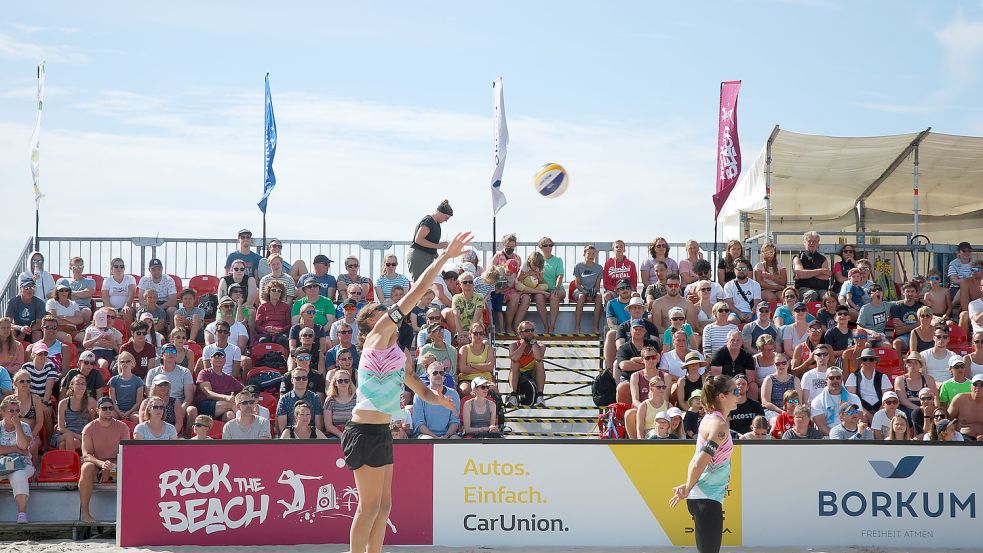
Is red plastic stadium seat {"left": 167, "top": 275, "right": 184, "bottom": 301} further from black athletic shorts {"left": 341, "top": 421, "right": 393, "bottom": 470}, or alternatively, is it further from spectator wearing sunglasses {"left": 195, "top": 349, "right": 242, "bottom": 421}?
black athletic shorts {"left": 341, "top": 421, "right": 393, "bottom": 470}

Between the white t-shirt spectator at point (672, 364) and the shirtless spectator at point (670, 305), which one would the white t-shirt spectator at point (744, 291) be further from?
the white t-shirt spectator at point (672, 364)

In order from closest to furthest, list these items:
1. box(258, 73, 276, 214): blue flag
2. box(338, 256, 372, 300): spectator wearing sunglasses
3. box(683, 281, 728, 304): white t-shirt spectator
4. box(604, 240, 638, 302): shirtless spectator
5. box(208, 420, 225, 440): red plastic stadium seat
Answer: box(208, 420, 225, 440): red plastic stadium seat → box(683, 281, 728, 304): white t-shirt spectator → box(338, 256, 372, 300): spectator wearing sunglasses → box(604, 240, 638, 302): shirtless spectator → box(258, 73, 276, 214): blue flag

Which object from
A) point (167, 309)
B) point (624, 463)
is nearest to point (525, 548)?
point (624, 463)

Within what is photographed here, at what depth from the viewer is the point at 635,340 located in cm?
1284

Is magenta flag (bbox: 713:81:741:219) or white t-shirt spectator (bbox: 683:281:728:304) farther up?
magenta flag (bbox: 713:81:741:219)

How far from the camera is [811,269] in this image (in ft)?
48.0

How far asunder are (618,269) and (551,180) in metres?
1.55

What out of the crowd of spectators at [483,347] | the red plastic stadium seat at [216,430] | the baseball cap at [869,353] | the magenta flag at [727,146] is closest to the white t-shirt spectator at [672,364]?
the crowd of spectators at [483,347]

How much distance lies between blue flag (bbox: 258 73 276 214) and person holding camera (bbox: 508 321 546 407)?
18.1ft

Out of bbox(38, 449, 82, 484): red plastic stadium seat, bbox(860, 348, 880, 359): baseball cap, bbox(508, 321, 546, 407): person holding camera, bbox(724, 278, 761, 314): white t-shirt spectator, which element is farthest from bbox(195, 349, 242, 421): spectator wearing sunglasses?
bbox(860, 348, 880, 359): baseball cap

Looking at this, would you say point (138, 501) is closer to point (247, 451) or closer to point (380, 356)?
point (247, 451)

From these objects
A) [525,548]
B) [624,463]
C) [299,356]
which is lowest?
[525,548]

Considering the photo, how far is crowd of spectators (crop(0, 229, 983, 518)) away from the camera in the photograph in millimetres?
11445

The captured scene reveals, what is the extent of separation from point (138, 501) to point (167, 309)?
451cm
